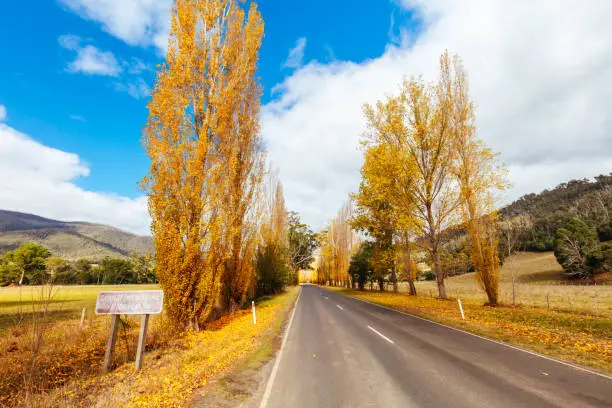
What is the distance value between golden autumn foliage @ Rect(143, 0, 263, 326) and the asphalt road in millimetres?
4621

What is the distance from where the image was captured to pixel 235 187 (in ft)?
49.0

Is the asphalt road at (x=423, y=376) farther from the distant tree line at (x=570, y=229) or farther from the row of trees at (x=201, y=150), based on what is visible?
the distant tree line at (x=570, y=229)

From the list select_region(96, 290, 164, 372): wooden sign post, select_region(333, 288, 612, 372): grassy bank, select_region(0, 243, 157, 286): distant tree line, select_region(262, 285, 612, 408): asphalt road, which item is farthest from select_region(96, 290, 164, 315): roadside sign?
select_region(0, 243, 157, 286): distant tree line

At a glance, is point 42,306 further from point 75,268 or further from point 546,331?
point 75,268

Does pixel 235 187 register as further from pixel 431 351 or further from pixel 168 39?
pixel 431 351

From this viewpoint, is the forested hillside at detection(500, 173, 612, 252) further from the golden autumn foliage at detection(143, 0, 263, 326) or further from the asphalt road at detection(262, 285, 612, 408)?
the golden autumn foliage at detection(143, 0, 263, 326)

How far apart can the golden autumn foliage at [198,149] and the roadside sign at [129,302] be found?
8.95 ft

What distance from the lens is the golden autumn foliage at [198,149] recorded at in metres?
10.3

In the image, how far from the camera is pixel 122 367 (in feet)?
23.7

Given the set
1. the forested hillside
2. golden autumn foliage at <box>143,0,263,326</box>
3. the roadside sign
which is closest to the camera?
the roadside sign

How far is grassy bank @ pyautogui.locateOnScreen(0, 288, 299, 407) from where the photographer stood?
512 centimetres

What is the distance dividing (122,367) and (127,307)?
165 centimetres

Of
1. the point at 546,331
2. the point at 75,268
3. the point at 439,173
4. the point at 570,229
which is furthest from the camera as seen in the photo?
the point at 75,268

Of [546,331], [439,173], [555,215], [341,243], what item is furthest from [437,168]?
[555,215]
